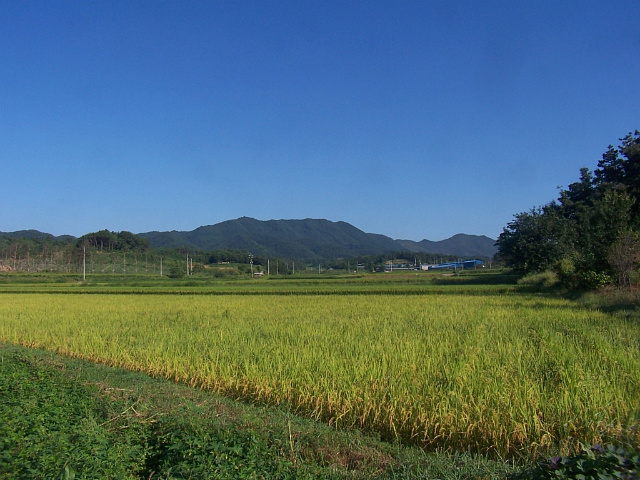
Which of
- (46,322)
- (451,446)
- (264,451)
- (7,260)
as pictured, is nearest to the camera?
(264,451)

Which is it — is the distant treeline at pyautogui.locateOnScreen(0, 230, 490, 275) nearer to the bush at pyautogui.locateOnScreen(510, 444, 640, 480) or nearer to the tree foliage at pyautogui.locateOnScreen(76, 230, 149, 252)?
the tree foliage at pyautogui.locateOnScreen(76, 230, 149, 252)

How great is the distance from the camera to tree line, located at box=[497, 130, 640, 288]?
2489 centimetres

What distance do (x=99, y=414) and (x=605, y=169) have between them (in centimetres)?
4673

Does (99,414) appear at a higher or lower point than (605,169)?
lower

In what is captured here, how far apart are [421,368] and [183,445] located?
12.8 ft

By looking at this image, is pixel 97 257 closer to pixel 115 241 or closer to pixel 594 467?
pixel 115 241

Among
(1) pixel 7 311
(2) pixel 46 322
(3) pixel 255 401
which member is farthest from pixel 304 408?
(1) pixel 7 311

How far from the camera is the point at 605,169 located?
1662 inches

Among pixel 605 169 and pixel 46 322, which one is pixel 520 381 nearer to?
pixel 46 322

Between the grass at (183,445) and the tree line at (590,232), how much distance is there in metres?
23.2

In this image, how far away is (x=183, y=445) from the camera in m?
4.35

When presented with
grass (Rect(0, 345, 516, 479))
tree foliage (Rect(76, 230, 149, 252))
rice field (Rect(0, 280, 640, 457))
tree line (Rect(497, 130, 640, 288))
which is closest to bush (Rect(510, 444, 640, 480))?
grass (Rect(0, 345, 516, 479))

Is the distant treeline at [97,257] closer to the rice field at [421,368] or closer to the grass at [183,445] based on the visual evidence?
the rice field at [421,368]

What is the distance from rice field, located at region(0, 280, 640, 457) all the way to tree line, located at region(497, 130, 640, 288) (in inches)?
509
